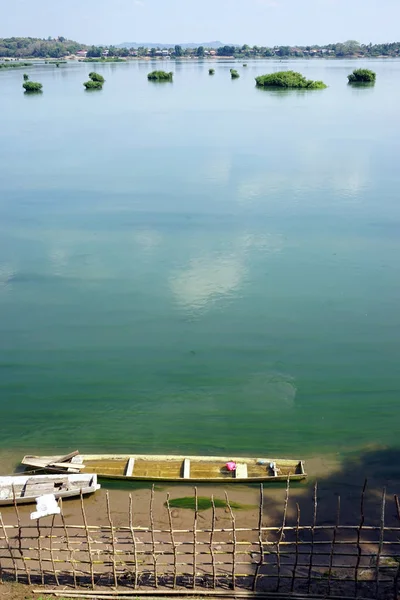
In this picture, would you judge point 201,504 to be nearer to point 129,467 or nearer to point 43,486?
point 129,467

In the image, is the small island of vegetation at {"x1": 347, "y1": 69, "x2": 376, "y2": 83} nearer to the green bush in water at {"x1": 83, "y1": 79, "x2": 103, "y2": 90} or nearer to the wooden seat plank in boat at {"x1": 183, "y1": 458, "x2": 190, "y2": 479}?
the green bush in water at {"x1": 83, "y1": 79, "x2": 103, "y2": 90}

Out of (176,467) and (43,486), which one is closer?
(43,486)

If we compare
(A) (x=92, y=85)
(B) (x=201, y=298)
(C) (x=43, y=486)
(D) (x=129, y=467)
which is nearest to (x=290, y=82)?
(A) (x=92, y=85)

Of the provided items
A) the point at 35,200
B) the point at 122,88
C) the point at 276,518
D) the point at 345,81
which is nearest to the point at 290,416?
the point at 276,518

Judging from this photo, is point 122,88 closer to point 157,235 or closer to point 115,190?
point 115,190

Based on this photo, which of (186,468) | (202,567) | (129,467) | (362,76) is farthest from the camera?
(362,76)

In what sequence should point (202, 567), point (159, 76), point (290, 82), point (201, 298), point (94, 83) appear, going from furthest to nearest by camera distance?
point (159, 76) < point (94, 83) < point (290, 82) < point (201, 298) < point (202, 567)

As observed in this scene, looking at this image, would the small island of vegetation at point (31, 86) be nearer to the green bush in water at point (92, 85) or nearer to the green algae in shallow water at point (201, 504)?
the green bush in water at point (92, 85)

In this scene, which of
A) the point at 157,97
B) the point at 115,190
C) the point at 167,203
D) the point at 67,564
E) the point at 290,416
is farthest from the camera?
the point at 157,97
